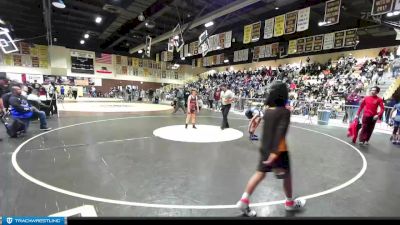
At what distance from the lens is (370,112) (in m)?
6.57

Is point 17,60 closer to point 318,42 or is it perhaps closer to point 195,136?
point 195,136

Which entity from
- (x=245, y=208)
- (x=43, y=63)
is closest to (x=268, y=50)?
(x=245, y=208)

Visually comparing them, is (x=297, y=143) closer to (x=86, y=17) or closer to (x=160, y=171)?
(x=160, y=171)

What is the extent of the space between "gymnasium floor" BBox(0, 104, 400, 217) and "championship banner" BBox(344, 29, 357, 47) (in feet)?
34.1

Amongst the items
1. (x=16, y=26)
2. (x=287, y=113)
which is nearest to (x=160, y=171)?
(x=287, y=113)

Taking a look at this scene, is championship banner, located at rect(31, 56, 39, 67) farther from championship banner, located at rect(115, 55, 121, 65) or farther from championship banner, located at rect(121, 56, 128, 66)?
championship banner, located at rect(121, 56, 128, 66)

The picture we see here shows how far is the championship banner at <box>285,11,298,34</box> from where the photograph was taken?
37.3 feet

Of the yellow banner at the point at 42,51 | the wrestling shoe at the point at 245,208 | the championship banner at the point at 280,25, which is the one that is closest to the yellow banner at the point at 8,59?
the yellow banner at the point at 42,51

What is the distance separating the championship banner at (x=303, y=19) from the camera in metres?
10.8

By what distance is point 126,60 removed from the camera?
34.0 m

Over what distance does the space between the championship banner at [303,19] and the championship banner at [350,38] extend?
5837mm

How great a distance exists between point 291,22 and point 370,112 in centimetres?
668

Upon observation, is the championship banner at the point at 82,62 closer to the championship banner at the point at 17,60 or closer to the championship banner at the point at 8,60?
the championship banner at the point at 17,60

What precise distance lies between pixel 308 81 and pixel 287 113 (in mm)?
19461
